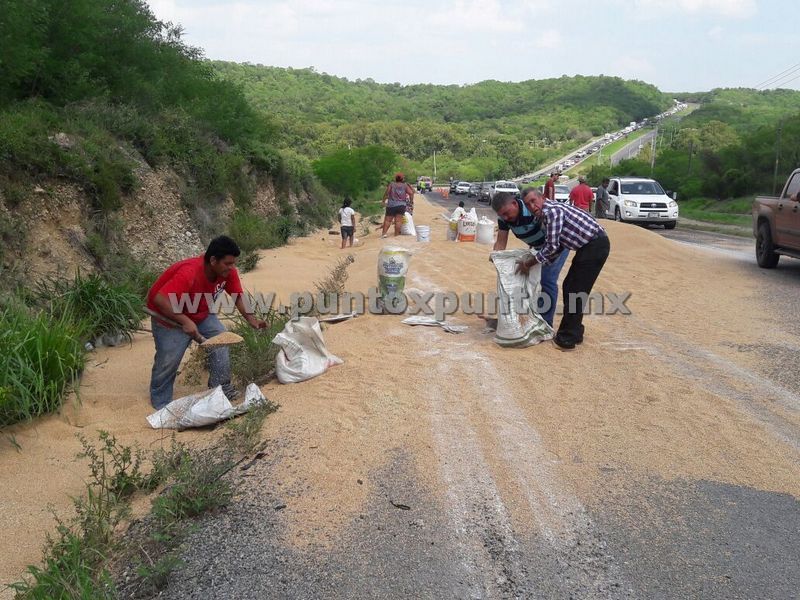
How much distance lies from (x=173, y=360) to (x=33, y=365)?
1069 millimetres

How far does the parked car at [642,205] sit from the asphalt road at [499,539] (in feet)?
58.6

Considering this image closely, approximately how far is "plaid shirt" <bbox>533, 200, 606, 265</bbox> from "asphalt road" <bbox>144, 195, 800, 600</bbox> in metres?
2.39

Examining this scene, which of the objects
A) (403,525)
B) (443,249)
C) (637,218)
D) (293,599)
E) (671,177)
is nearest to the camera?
(293,599)

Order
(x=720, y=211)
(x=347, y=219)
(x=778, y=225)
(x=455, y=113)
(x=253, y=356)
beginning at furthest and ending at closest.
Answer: (x=455, y=113) → (x=720, y=211) → (x=347, y=219) → (x=778, y=225) → (x=253, y=356)

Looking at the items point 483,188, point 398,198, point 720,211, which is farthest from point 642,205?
point 483,188

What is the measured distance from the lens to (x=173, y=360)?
5.64m

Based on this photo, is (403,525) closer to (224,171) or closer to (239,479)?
(239,479)

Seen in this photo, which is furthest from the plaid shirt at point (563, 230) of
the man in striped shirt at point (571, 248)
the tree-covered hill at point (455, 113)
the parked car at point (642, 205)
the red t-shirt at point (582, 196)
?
the tree-covered hill at point (455, 113)

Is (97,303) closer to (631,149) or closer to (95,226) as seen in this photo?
(95,226)

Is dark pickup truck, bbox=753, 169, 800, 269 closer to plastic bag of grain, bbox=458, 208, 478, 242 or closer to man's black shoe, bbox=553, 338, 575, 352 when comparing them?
plastic bag of grain, bbox=458, 208, 478, 242

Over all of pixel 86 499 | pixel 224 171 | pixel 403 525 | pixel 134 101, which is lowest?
pixel 86 499

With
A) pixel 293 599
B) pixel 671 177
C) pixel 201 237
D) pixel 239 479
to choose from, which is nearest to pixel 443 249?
pixel 201 237

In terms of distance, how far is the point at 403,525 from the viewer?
3582 millimetres

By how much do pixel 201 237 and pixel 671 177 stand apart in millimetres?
34511
